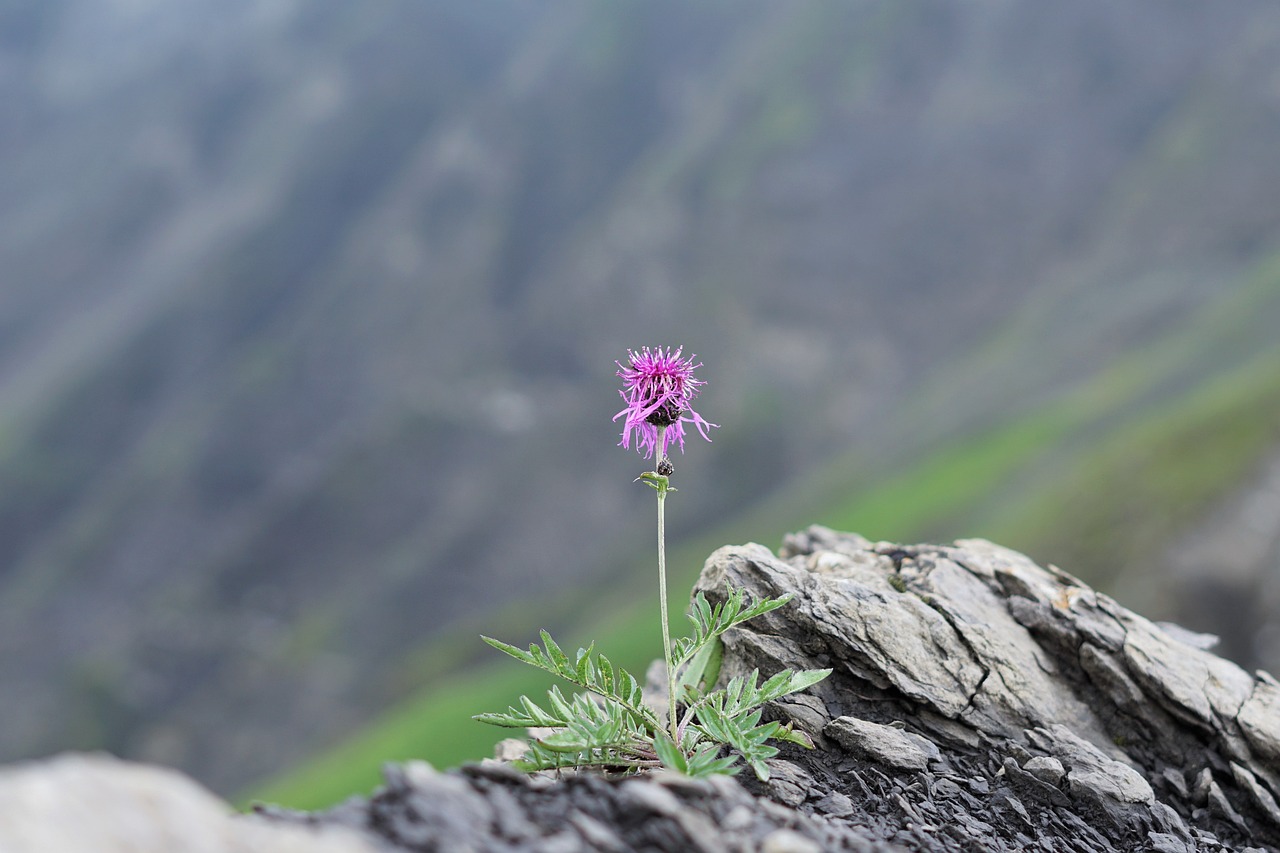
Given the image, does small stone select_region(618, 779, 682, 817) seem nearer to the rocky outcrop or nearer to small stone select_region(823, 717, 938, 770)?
the rocky outcrop

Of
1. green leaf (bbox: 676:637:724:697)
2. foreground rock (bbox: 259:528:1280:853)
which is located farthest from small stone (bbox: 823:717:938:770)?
green leaf (bbox: 676:637:724:697)

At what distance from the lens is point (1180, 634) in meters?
12.2

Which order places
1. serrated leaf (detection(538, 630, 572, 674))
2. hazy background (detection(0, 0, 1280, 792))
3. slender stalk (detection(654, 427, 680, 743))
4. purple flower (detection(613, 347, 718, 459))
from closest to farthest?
slender stalk (detection(654, 427, 680, 743)) → serrated leaf (detection(538, 630, 572, 674)) → purple flower (detection(613, 347, 718, 459)) → hazy background (detection(0, 0, 1280, 792))

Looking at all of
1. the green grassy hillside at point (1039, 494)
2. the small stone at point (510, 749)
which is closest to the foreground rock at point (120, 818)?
the small stone at point (510, 749)

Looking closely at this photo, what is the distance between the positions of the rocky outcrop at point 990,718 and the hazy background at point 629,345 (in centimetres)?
3978

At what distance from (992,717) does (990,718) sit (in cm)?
3

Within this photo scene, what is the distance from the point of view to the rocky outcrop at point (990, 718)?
327 inches

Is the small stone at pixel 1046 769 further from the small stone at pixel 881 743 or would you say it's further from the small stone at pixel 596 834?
the small stone at pixel 596 834

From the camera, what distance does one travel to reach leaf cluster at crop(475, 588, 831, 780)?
303 inches

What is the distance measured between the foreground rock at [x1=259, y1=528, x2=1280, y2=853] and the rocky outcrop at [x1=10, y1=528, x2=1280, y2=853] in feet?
0.06

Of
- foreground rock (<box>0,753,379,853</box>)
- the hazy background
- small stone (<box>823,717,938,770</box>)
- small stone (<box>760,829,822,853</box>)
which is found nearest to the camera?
foreground rock (<box>0,753,379,853</box>)

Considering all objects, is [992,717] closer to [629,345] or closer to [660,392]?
[660,392]

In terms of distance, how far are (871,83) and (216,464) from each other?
350 feet

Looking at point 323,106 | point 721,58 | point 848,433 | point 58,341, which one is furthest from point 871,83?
point 58,341
